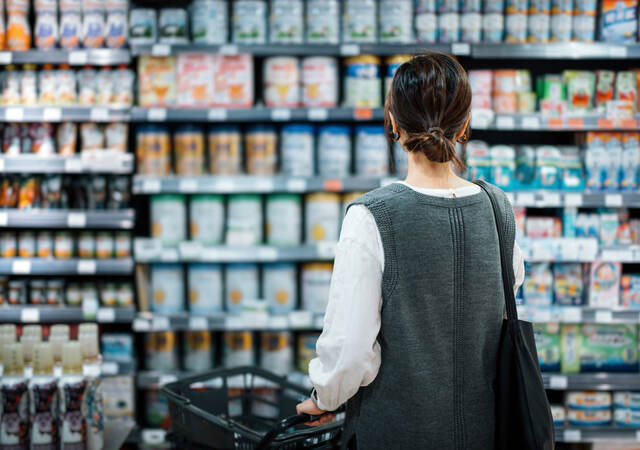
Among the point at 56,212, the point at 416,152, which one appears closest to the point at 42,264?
the point at 56,212

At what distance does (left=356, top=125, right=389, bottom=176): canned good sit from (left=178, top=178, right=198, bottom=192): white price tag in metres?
0.89

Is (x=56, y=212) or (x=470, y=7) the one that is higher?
(x=470, y=7)

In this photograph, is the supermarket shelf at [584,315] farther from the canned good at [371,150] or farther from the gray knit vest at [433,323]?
the gray knit vest at [433,323]

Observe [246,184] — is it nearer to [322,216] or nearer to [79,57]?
[322,216]

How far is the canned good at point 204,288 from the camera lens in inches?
134

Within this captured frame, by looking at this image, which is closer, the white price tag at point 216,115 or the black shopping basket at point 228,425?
the black shopping basket at point 228,425

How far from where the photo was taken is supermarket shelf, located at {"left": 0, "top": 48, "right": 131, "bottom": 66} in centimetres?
328

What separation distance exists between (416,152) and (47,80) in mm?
2764

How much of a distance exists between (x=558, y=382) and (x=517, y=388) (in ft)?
7.44

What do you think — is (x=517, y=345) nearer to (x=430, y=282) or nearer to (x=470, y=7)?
(x=430, y=282)

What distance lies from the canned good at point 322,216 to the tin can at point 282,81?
53cm

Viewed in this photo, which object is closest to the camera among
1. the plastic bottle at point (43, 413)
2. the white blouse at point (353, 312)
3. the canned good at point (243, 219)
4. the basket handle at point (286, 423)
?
the white blouse at point (353, 312)

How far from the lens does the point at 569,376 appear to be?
3.36 metres

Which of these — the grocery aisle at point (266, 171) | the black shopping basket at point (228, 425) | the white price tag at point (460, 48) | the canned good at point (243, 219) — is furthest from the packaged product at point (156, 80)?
the black shopping basket at point (228, 425)
